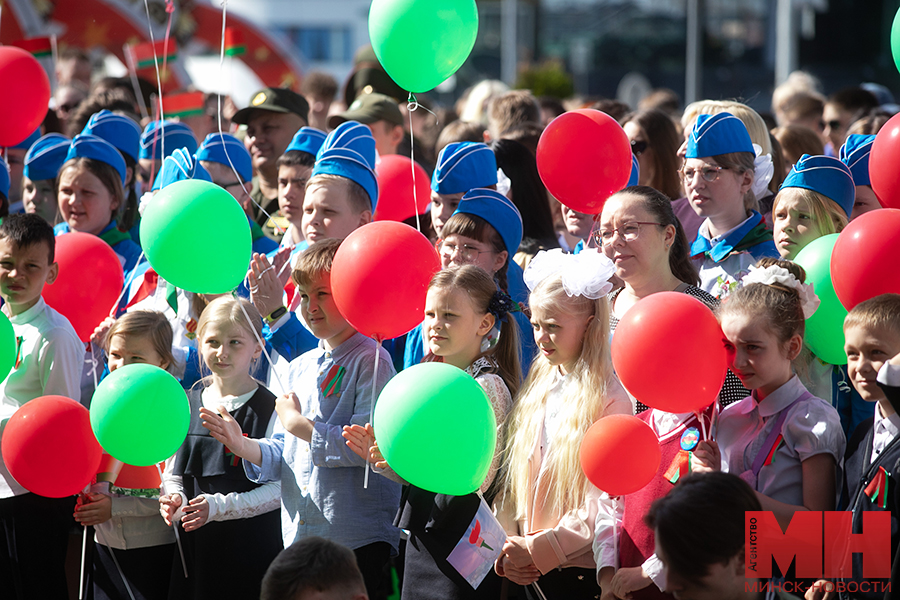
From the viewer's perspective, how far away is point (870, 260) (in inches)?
121

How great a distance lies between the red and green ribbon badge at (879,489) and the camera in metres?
2.60

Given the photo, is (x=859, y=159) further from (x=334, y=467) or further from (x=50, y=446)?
(x=50, y=446)

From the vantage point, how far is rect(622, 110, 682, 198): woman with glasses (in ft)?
16.5

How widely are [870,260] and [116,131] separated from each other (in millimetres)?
4381

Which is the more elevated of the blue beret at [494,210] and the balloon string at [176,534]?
the blue beret at [494,210]

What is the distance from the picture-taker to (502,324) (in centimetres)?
353

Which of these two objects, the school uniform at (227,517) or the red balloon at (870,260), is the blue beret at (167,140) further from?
the red balloon at (870,260)

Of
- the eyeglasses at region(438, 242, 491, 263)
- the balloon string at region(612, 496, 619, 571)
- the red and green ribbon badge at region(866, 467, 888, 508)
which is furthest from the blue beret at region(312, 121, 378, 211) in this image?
the red and green ribbon badge at region(866, 467, 888, 508)

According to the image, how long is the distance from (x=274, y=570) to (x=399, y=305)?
110 centimetres

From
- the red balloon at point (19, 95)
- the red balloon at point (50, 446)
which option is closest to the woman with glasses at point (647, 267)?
the red balloon at point (50, 446)

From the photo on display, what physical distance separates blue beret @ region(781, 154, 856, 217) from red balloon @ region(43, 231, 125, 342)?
9.81ft

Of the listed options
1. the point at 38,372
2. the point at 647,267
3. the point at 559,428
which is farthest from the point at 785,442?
the point at 38,372

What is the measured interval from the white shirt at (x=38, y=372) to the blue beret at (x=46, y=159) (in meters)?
1.93

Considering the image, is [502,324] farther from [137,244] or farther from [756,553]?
[137,244]
